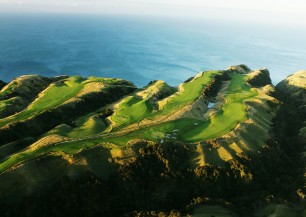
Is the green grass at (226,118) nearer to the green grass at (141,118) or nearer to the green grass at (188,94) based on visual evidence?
the green grass at (141,118)

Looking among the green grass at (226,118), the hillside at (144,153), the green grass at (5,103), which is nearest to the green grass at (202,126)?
the green grass at (226,118)

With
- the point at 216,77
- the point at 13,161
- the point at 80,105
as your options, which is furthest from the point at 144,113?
the point at 216,77

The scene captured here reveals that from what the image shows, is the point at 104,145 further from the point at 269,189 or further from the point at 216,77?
the point at 216,77


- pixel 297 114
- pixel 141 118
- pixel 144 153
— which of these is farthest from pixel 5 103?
pixel 297 114

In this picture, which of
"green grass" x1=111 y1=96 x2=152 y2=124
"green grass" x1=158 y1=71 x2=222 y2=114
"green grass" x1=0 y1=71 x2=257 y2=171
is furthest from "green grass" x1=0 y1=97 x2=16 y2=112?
"green grass" x1=158 y1=71 x2=222 y2=114

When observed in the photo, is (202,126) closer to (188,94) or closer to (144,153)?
(144,153)
